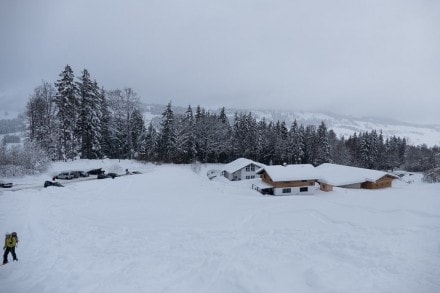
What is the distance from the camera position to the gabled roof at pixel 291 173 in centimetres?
4553

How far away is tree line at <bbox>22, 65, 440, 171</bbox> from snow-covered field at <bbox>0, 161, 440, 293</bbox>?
26.2m

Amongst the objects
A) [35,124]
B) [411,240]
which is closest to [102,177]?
[35,124]

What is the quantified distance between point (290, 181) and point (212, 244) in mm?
30358

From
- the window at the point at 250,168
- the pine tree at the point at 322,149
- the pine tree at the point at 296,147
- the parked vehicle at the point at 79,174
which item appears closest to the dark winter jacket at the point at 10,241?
the parked vehicle at the point at 79,174

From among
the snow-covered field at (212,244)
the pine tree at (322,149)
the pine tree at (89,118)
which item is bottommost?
the snow-covered field at (212,244)

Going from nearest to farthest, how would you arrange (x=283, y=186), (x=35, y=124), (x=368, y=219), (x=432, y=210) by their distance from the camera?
(x=368, y=219) → (x=432, y=210) → (x=283, y=186) → (x=35, y=124)

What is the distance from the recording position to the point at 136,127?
2825 inches

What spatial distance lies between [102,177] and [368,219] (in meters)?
35.2

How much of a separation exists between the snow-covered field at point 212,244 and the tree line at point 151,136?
26.2 meters

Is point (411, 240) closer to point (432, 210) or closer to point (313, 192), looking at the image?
point (432, 210)

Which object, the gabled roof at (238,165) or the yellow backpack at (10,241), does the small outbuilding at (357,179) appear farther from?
the yellow backpack at (10,241)

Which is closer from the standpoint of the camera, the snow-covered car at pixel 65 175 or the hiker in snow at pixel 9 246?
the hiker in snow at pixel 9 246

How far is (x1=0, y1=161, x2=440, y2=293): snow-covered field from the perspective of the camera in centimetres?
1306

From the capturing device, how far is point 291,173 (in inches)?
1847
